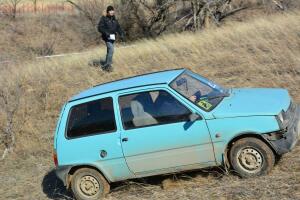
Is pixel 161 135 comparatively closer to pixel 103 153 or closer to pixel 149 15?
pixel 103 153

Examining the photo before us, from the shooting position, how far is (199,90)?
791 centimetres

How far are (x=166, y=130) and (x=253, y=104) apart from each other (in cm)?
120

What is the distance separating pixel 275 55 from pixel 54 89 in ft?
19.8

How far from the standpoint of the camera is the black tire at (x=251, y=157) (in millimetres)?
7086

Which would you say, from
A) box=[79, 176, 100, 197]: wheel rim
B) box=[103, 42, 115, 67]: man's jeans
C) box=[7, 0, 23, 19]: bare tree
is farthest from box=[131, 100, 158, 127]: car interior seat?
box=[7, 0, 23, 19]: bare tree

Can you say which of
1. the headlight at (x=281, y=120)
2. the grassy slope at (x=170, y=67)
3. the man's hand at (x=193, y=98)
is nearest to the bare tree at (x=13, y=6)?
the grassy slope at (x=170, y=67)

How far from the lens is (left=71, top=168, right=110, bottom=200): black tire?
7.95m

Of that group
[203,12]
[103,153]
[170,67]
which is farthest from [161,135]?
[203,12]

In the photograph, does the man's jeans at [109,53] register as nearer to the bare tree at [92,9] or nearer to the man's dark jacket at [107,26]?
the man's dark jacket at [107,26]

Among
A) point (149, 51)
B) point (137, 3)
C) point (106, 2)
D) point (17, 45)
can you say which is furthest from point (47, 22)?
point (149, 51)

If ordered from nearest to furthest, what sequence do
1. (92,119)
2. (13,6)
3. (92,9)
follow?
(92,119)
(92,9)
(13,6)

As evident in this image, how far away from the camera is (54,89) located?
606 inches

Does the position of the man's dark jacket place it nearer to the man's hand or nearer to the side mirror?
the man's hand

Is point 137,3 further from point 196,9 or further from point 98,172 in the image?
point 98,172
